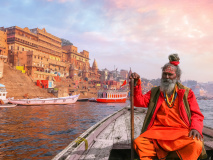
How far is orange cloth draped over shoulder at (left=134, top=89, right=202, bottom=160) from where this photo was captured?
241 centimetres

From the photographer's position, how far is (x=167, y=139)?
8.13 feet

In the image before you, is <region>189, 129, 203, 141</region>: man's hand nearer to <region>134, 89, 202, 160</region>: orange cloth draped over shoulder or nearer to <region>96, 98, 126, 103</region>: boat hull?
<region>134, 89, 202, 160</region>: orange cloth draped over shoulder

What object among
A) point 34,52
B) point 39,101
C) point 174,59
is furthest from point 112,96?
point 174,59

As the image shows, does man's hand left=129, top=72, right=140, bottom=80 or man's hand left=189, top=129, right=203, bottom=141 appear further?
man's hand left=129, top=72, right=140, bottom=80

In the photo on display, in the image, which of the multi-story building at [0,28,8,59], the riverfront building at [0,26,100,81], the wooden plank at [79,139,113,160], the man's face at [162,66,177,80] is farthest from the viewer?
the riverfront building at [0,26,100,81]

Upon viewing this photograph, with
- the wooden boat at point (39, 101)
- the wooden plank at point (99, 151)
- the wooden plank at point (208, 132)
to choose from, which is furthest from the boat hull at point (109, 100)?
the wooden plank at point (99, 151)

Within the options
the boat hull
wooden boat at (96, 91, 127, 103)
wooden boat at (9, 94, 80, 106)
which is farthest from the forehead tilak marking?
wooden boat at (96, 91, 127, 103)

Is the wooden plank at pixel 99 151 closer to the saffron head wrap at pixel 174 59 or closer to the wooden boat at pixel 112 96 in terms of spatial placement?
the saffron head wrap at pixel 174 59

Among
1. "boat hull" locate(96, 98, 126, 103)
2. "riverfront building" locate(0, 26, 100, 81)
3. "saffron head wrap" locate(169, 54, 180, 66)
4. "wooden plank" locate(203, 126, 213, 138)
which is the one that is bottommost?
"boat hull" locate(96, 98, 126, 103)

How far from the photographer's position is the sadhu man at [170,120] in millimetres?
2439

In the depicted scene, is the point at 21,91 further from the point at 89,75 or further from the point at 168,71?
the point at 89,75

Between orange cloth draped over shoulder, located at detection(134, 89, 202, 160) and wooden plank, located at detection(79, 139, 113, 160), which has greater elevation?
orange cloth draped over shoulder, located at detection(134, 89, 202, 160)

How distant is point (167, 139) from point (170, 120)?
383 millimetres

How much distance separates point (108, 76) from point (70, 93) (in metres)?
54.3
